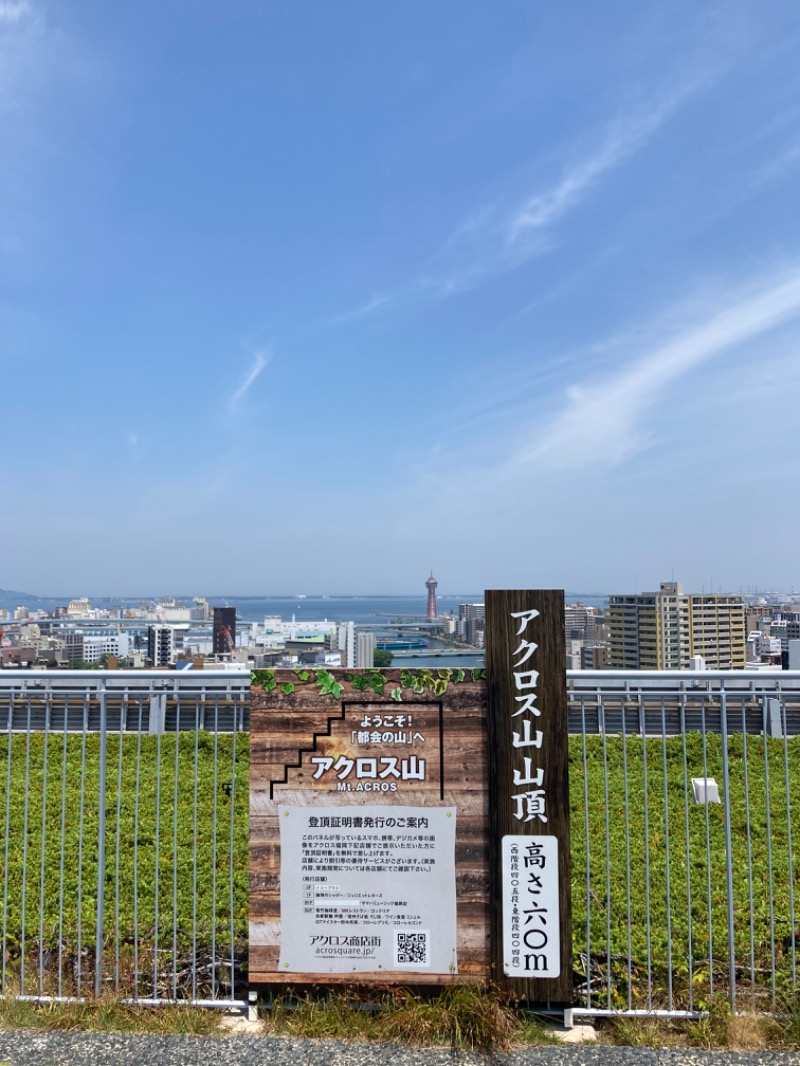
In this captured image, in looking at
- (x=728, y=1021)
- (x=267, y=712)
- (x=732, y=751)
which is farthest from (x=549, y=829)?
(x=732, y=751)

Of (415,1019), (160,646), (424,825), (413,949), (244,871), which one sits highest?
(424,825)

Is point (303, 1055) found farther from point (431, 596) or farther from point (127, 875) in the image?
point (431, 596)

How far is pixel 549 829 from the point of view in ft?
12.0

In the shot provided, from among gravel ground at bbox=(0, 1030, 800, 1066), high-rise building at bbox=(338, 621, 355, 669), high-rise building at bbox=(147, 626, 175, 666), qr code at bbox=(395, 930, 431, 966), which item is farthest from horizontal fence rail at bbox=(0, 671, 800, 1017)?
high-rise building at bbox=(147, 626, 175, 666)

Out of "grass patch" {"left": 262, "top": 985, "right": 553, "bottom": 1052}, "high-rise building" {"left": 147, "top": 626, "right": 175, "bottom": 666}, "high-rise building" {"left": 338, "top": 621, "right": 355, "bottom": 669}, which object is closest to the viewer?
"grass patch" {"left": 262, "top": 985, "right": 553, "bottom": 1052}

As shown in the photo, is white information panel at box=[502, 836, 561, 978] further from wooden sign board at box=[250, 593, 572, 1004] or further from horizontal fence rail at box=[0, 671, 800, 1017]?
horizontal fence rail at box=[0, 671, 800, 1017]

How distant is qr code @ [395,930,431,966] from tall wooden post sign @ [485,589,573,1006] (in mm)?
334

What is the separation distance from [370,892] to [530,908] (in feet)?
2.61

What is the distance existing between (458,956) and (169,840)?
13.4 feet

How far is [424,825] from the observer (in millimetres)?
3715

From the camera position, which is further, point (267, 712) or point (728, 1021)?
point (267, 712)

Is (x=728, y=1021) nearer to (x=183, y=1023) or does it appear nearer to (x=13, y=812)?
(x=183, y=1023)

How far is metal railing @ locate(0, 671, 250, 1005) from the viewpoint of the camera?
3.90 metres

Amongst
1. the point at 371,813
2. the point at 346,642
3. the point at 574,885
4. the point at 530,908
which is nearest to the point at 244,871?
the point at 574,885
